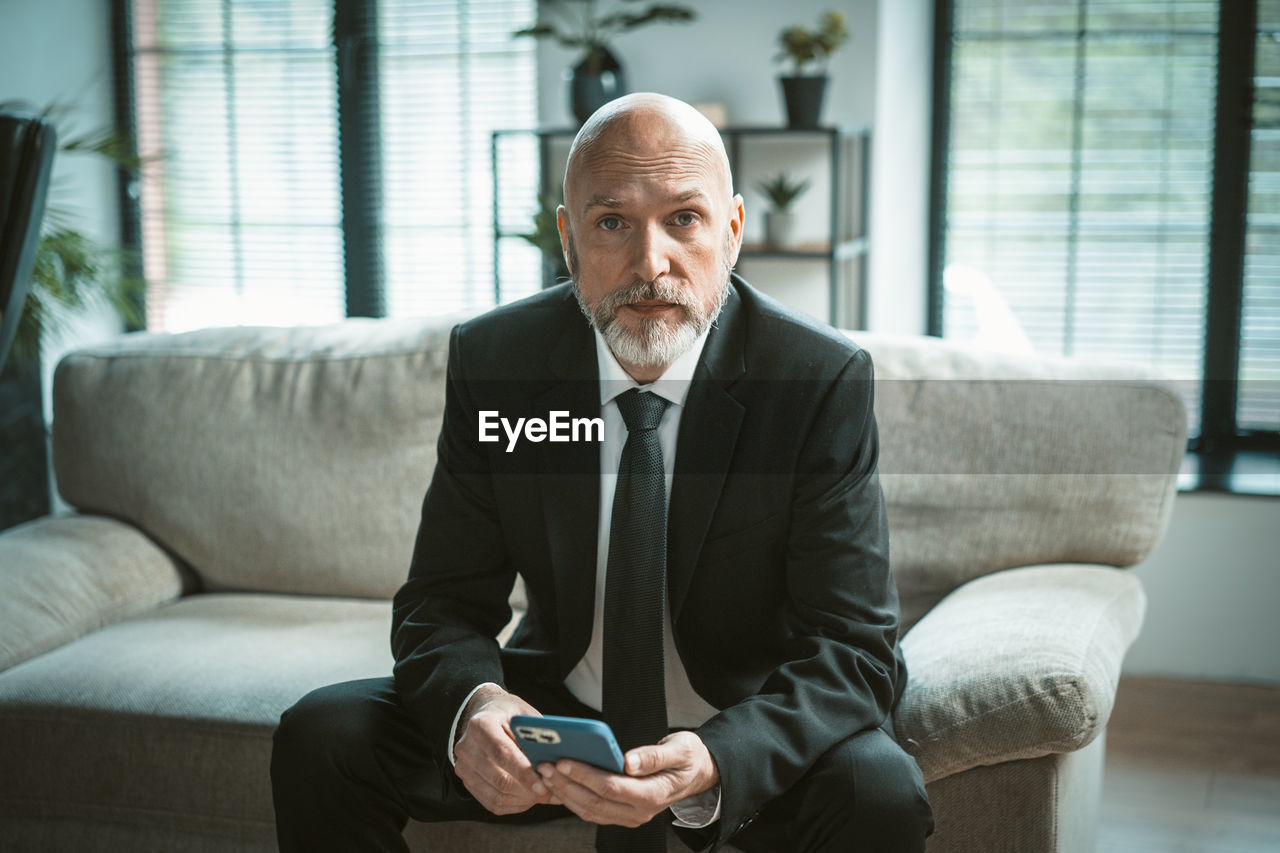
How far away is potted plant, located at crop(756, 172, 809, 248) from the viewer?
121 inches

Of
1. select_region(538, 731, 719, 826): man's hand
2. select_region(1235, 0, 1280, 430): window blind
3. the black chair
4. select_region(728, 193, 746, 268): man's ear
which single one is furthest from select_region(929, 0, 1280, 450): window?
the black chair

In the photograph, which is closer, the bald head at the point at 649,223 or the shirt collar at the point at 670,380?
the bald head at the point at 649,223

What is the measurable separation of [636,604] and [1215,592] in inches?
70.4

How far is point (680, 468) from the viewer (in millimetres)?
1521

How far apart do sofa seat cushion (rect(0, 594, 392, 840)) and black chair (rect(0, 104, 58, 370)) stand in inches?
26.4

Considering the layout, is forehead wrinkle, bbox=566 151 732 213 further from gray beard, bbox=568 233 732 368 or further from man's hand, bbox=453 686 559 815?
man's hand, bbox=453 686 559 815

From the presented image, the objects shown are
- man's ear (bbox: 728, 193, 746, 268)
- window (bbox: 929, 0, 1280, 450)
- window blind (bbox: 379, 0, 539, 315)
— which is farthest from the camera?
window blind (bbox: 379, 0, 539, 315)

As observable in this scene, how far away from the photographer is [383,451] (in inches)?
84.7

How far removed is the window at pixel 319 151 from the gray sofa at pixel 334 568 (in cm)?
152

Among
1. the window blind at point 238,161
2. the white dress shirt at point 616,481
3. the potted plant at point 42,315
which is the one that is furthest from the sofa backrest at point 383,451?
the window blind at point 238,161

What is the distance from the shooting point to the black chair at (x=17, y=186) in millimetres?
2125

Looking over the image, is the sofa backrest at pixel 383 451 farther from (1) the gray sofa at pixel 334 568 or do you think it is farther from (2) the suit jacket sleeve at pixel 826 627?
(2) the suit jacket sleeve at pixel 826 627

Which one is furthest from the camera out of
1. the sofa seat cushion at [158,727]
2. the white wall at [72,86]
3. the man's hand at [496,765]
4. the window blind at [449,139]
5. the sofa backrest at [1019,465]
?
the window blind at [449,139]

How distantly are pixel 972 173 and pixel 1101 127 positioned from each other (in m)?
0.34
